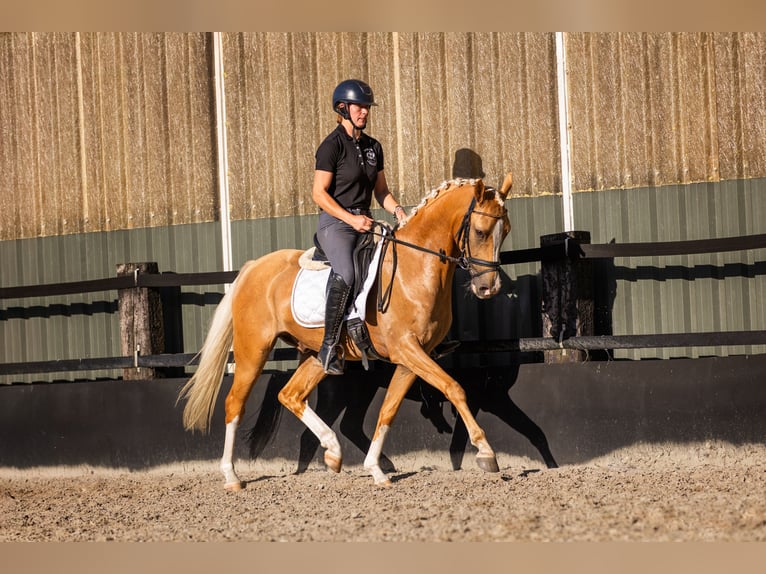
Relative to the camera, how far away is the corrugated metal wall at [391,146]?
7.96m

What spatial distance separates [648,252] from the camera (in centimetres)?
742

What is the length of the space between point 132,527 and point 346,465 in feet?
7.46

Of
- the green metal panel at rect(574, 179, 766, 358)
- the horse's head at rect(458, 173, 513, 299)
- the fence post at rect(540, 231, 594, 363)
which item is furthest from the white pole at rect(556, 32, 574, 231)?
the horse's head at rect(458, 173, 513, 299)

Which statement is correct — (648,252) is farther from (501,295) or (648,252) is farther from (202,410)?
(202,410)

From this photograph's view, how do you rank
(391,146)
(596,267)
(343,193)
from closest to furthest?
(343,193) → (596,267) → (391,146)

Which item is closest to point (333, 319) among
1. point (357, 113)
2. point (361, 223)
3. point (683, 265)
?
point (361, 223)

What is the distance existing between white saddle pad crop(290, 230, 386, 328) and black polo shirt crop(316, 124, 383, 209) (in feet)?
1.56

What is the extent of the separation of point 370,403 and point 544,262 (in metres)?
1.84

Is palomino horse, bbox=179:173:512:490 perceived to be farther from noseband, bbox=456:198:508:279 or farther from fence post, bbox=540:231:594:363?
fence post, bbox=540:231:594:363

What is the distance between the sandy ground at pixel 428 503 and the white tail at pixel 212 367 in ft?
2.01

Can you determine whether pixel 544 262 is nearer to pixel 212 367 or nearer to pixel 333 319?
pixel 333 319

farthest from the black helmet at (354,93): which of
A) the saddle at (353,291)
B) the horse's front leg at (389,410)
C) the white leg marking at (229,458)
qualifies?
the white leg marking at (229,458)

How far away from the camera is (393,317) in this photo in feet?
22.8

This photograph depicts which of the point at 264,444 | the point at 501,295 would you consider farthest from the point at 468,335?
the point at 264,444
